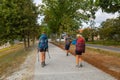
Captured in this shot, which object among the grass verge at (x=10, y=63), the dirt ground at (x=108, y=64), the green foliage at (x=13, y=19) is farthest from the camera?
the green foliage at (x=13, y=19)

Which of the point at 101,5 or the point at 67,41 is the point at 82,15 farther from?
the point at 101,5

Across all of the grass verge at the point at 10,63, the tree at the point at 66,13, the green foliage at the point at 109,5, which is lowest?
the grass verge at the point at 10,63

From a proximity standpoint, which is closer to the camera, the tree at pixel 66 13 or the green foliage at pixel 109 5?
the green foliage at pixel 109 5

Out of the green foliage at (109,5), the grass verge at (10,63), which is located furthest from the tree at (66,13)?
the green foliage at (109,5)

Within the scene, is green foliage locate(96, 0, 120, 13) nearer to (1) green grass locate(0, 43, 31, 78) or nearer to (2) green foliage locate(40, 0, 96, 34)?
(1) green grass locate(0, 43, 31, 78)

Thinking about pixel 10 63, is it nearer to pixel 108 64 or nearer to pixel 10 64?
pixel 10 64

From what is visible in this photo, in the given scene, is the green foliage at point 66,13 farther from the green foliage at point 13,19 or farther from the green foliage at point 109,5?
the green foliage at point 109,5

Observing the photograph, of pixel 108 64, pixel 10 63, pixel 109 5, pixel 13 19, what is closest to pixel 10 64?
pixel 10 63

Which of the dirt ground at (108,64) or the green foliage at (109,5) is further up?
the green foliage at (109,5)

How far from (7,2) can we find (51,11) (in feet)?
58.0

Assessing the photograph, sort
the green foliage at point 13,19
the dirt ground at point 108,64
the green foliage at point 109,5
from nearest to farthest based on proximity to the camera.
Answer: the green foliage at point 109,5
the dirt ground at point 108,64
the green foliage at point 13,19

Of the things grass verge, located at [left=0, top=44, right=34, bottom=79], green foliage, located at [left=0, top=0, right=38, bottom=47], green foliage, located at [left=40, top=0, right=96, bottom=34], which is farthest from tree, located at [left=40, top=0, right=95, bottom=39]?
grass verge, located at [left=0, top=44, right=34, bottom=79]

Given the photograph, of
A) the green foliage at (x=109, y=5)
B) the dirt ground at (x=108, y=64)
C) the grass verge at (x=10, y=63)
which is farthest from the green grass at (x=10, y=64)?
the green foliage at (x=109, y=5)

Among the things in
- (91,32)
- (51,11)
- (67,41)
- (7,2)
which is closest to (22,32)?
(7,2)
